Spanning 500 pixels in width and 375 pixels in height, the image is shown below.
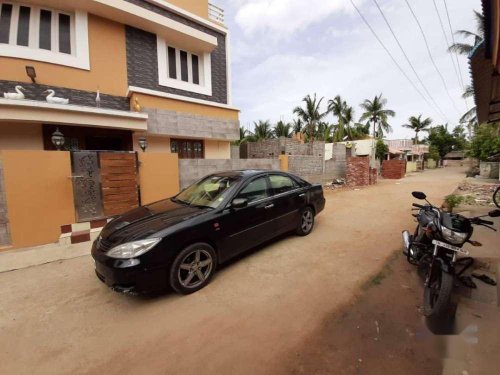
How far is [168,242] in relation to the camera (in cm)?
280

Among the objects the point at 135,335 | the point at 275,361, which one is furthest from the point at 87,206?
the point at 275,361

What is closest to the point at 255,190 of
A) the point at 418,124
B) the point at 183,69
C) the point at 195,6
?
the point at 183,69

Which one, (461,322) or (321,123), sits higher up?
(321,123)

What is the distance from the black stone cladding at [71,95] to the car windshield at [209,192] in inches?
214

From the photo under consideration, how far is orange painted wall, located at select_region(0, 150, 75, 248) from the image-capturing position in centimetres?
417

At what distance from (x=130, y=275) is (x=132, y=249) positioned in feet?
0.91

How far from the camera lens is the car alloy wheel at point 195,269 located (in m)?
2.99

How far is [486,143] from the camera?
14859 millimetres

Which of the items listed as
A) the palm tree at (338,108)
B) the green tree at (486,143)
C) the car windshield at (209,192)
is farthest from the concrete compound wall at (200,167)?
the palm tree at (338,108)

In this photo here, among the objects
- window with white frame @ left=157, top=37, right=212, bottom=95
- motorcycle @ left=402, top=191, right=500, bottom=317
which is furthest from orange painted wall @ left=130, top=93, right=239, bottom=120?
motorcycle @ left=402, top=191, right=500, bottom=317

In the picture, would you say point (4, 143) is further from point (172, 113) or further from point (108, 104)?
point (172, 113)

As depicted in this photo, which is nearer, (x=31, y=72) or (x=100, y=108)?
(x=31, y=72)

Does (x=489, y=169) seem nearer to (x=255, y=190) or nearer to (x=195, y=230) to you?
(x=255, y=190)

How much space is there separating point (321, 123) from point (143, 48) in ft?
72.4
